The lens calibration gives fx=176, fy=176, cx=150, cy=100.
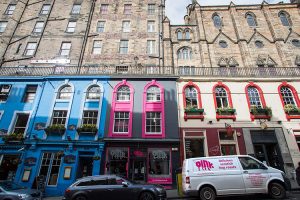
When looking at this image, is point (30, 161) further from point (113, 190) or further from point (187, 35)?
point (187, 35)

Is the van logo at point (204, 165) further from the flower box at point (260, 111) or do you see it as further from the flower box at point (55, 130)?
the flower box at point (55, 130)

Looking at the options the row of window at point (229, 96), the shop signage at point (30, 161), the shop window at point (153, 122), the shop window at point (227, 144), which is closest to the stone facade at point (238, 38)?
the row of window at point (229, 96)

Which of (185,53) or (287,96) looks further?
(185,53)

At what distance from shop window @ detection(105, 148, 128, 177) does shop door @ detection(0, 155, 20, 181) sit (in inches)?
272

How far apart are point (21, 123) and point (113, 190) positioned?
1246cm

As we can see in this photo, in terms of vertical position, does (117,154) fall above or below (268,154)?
below

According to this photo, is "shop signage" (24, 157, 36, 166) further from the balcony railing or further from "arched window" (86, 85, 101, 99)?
the balcony railing

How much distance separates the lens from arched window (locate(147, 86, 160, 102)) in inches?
655

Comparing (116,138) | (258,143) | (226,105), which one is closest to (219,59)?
(226,105)

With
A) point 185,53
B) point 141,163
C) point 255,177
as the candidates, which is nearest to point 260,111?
point 255,177

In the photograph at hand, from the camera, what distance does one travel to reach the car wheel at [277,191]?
8.00 meters

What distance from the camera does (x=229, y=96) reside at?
1647 centimetres

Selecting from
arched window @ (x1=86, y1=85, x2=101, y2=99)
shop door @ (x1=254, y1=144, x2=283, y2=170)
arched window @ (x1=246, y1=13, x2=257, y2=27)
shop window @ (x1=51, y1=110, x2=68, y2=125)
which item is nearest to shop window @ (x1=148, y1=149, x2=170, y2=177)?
arched window @ (x1=86, y1=85, x2=101, y2=99)

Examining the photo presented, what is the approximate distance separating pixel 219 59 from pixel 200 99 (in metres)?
8.08
